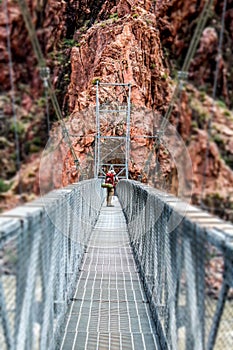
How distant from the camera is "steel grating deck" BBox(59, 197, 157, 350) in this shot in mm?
2715

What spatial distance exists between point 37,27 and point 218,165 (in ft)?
2.52

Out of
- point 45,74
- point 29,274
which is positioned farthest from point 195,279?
point 45,74

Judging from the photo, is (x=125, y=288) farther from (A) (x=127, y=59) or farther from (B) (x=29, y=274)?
(A) (x=127, y=59)

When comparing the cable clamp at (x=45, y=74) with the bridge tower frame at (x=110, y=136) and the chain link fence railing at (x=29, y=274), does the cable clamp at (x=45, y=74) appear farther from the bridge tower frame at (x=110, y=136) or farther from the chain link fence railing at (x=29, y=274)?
the bridge tower frame at (x=110, y=136)

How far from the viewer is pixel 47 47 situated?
72.5 inches

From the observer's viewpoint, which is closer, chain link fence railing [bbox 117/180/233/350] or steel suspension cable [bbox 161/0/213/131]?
chain link fence railing [bbox 117/180/233/350]

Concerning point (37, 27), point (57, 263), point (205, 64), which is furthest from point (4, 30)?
point (57, 263)

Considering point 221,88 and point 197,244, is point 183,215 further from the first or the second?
point 221,88

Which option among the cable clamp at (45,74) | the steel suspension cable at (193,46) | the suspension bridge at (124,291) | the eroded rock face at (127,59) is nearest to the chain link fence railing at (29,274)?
the suspension bridge at (124,291)

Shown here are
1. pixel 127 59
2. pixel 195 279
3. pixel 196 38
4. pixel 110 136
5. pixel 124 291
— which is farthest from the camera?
pixel 110 136

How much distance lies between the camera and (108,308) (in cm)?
333

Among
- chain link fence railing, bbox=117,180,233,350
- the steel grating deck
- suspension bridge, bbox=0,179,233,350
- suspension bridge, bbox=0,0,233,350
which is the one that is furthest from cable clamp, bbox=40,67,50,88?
the steel grating deck

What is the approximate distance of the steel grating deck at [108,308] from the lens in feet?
8.91

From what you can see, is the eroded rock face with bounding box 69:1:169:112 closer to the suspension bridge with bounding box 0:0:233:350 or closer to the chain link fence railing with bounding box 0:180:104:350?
the suspension bridge with bounding box 0:0:233:350
